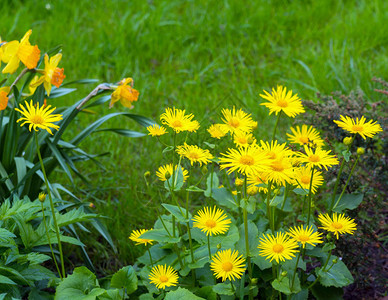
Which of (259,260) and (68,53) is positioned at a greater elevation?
(68,53)

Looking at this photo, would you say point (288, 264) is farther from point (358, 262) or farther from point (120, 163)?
point (120, 163)

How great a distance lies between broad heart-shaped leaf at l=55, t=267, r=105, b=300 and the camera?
1.43 meters

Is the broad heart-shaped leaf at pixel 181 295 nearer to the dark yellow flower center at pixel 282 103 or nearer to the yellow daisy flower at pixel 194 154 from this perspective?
the yellow daisy flower at pixel 194 154

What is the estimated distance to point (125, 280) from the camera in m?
1.54

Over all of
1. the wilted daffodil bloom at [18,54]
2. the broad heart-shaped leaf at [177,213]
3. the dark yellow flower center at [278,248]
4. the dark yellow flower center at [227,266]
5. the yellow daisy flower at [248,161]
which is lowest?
the dark yellow flower center at [227,266]

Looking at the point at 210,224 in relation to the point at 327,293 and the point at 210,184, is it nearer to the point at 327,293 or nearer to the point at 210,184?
the point at 210,184

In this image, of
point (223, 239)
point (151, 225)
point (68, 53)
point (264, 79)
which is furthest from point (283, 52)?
point (223, 239)

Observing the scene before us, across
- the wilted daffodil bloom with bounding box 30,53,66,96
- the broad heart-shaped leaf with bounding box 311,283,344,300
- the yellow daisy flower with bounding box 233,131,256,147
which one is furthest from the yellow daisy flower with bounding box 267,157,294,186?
the wilted daffodil bloom with bounding box 30,53,66,96

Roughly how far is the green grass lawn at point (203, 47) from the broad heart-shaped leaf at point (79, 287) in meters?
1.16

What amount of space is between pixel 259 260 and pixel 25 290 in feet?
2.60

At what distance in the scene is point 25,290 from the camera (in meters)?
1.72

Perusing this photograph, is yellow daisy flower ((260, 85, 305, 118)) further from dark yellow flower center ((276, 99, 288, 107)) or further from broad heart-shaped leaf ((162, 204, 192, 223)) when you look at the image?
broad heart-shaped leaf ((162, 204, 192, 223))

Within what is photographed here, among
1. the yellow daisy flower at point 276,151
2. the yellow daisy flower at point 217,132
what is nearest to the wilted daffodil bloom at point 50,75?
the yellow daisy flower at point 217,132

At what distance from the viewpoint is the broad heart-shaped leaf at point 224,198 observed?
1637 millimetres
